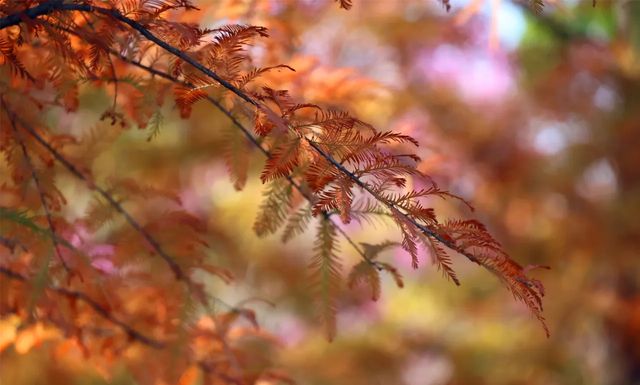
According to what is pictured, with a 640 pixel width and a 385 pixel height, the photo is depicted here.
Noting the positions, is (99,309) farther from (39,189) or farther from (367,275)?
(367,275)

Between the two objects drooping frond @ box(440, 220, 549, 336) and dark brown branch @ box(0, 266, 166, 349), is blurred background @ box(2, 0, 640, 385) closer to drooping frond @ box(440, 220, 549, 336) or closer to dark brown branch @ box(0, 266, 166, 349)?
dark brown branch @ box(0, 266, 166, 349)

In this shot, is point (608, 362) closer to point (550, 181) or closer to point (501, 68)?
point (550, 181)

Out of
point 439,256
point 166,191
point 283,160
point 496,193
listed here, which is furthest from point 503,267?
point 496,193

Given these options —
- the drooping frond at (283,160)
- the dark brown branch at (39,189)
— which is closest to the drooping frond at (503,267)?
the drooping frond at (283,160)

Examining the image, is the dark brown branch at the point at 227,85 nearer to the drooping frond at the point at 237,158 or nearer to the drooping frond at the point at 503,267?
the drooping frond at the point at 503,267

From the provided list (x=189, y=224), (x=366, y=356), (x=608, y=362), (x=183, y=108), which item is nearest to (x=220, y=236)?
(x=366, y=356)

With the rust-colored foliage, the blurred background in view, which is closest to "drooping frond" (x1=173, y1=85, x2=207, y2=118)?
the rust-colored foliage
